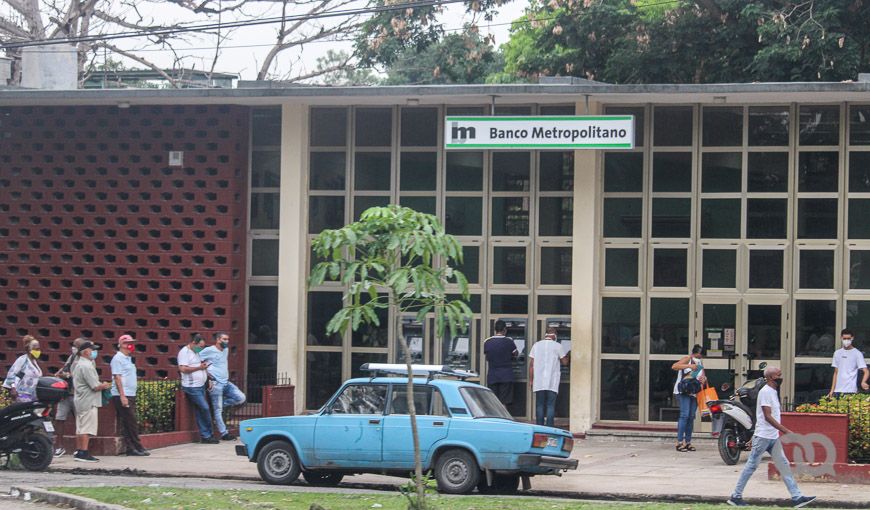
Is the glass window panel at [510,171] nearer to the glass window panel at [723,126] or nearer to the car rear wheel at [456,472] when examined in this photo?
the glass window panel at [723,126]

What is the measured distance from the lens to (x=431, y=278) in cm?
1248

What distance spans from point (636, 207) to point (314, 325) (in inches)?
233

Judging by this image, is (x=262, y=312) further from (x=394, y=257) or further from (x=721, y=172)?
(x=394, y=257)

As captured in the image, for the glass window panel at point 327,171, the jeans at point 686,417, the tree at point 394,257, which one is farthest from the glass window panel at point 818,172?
the tree at point 394,257

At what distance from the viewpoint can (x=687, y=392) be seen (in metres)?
20.2

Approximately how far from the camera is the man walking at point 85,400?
61.3 ft

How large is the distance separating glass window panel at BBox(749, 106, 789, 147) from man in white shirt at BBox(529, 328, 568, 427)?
4895 mm

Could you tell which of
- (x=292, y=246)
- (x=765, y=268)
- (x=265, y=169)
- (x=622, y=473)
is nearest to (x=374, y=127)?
(x=265, y=169)

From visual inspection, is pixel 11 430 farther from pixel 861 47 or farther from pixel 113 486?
pixel 861 47

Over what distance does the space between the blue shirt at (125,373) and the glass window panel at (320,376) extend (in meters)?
4.87

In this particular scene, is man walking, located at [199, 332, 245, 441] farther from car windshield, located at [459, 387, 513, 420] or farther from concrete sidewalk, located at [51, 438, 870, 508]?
car windshield, located at [459, 387, 513, 420]

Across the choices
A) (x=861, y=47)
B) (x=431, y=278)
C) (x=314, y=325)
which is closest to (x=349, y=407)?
(x=431, y=278)

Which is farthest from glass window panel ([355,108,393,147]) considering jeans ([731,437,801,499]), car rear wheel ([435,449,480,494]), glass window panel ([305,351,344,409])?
jeans ([731,437,801,499])

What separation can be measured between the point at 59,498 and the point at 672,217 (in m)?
12.0
